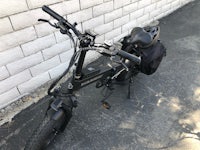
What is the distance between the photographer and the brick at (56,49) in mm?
2689

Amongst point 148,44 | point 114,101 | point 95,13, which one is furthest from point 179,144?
point 95,13

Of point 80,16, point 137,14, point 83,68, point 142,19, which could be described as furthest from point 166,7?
point 83,68

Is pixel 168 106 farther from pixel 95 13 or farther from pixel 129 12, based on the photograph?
pixel 129 12

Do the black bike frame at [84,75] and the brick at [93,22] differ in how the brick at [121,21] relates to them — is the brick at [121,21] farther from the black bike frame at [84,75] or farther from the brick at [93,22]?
the black bike frame at [84,75]

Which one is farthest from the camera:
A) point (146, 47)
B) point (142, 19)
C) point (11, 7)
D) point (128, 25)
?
point (142, 19)

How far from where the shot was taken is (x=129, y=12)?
373 centimetres

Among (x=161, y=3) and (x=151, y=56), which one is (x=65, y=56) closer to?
(x=151, y=56)

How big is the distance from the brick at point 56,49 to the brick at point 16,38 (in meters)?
0.31

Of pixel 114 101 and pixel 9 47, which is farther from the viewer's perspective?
pixel 114 101

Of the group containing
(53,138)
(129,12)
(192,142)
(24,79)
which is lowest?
(192,142)

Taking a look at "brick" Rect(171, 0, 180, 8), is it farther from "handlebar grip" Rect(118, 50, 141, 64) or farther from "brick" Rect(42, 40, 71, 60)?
"handlebar grip" Rect(118, 50, 141, 64)

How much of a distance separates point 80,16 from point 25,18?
2.82 ft

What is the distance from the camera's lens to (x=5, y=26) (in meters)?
2.15

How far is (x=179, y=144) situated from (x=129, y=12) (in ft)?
8.43
